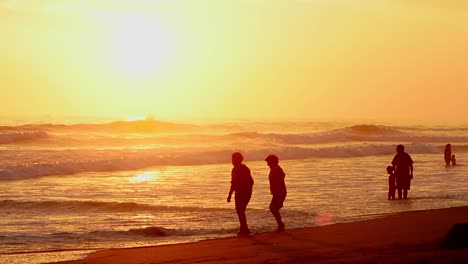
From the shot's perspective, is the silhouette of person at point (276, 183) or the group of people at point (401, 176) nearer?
the silhouette of person at point (276, 183)

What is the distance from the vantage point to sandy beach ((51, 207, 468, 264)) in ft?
35.0

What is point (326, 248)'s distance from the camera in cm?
1224

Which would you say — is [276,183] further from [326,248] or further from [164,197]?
[164,197]

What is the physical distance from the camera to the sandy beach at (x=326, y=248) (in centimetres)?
1067

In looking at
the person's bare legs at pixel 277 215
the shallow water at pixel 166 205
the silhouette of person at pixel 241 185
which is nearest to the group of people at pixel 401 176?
the shallow water at pixel 166 205

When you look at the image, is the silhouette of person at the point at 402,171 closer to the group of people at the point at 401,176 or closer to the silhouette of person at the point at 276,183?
the group of people at the point at 401,176

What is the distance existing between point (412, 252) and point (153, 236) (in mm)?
6159

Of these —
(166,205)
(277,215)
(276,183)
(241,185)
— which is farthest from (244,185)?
(166,205)

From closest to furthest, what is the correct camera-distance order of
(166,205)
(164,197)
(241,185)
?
(241,185) → (166,205) → (164,197)

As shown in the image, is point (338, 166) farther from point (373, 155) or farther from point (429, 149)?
point (429, 149)

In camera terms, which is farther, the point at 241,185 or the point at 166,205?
the point at 166,205

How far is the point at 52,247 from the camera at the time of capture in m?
14.0

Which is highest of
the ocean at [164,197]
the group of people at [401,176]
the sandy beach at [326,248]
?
the group of people at [401,176]

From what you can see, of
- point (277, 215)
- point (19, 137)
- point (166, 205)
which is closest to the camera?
point (277, 215)
